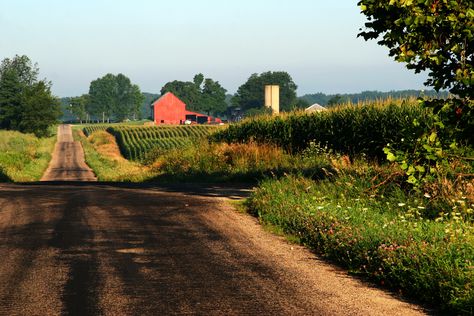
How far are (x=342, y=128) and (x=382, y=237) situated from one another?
16.7 m

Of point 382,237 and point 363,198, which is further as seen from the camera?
point 363,198

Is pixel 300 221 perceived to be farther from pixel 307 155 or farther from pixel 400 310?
pixel 307 155

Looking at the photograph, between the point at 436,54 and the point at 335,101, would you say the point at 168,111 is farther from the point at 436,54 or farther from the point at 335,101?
the point at 436,54

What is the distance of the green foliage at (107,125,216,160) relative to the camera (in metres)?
81.9

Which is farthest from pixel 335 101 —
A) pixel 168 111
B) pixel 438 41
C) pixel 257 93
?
pixel 438 41

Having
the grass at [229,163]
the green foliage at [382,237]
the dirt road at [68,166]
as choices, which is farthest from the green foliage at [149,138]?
the green foliage at [382,237]

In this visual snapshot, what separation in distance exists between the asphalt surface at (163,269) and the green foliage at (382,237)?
33cm

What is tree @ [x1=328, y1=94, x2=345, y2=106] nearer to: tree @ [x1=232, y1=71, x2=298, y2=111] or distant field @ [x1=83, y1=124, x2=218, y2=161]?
distant field @ [x1=83, y1=124, x2=218, y2=161]

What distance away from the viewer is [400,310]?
689 centimetres

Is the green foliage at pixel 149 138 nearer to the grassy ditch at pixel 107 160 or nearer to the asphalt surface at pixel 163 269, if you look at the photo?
the grassy ditch at pixel 107 160

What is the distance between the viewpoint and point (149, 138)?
3888 inches

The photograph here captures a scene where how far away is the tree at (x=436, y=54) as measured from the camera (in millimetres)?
9914

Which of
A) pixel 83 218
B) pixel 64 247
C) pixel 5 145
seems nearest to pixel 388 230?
pixel 64 247

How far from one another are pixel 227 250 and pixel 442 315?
3.81 m
